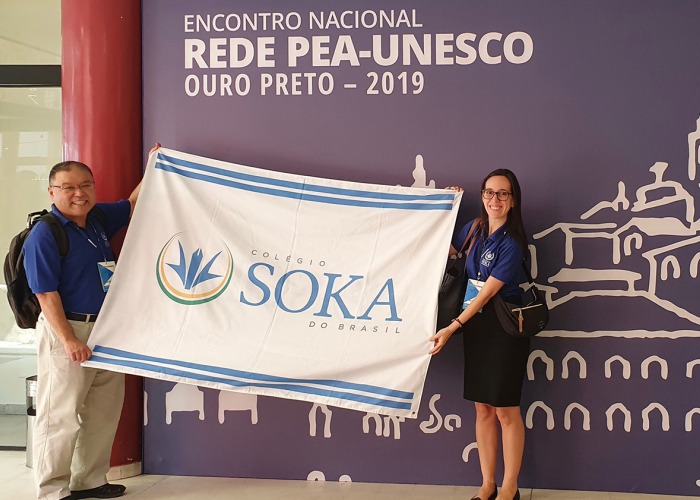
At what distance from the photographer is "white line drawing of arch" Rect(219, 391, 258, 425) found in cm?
360

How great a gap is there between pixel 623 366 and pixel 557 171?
862mm

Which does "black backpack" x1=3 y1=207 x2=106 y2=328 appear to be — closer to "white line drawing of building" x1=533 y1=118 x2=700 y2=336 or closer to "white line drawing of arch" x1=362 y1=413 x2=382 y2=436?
"white line drawing of arch" x1=362 y1=413 x2=382 y2=436

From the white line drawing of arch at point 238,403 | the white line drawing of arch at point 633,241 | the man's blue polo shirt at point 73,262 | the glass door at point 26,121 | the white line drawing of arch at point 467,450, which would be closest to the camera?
the man's blue polo shirt at point 73,262

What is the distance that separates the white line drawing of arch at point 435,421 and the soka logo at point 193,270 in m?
1.03

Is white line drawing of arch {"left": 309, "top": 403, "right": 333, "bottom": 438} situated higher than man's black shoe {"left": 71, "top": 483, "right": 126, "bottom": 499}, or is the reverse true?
white line drawing of arch {"left": 309, "top": 403, "right": 333, "bottom": 438}

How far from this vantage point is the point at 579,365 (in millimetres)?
3428

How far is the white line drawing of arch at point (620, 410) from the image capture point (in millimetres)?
3408

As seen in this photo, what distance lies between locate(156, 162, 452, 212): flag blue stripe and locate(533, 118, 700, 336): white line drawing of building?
53 centimetres

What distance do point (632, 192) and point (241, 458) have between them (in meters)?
2.04

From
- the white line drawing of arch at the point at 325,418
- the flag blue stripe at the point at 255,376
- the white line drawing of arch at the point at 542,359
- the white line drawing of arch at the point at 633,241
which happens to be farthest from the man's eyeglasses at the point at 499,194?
the white line drawing of arch at the point at 325,418

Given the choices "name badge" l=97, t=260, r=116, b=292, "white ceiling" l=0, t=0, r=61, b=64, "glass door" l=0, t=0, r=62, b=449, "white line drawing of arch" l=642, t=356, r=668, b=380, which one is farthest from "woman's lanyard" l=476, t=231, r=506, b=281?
"white ceiling" l=0, t=0, r=61, b=64

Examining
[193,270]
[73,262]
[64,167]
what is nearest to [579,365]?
[193,270]

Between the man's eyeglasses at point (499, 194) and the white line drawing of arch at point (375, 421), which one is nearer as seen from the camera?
the man's eyeglasses at point (499, 194)

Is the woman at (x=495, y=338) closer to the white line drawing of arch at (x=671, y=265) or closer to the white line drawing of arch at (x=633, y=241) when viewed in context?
the white line drawing of arch at (x=633, y=241)
